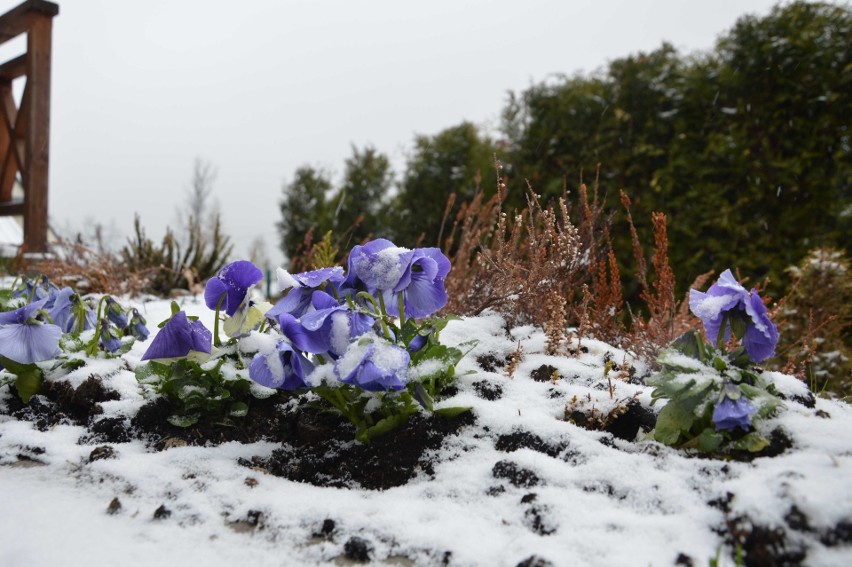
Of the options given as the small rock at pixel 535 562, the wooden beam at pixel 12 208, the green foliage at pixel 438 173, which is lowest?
the small rock at pixel 535 562

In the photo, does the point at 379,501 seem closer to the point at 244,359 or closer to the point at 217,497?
the point at 217,497

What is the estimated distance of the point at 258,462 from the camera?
61.9 inches

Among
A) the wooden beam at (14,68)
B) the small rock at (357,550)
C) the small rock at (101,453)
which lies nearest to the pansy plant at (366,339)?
the small rock at (357,550)

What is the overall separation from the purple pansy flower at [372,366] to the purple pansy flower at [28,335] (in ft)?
3.53

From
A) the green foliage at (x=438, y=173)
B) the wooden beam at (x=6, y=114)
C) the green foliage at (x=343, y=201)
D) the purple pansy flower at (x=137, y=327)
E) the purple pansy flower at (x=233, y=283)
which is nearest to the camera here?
the purple pansy flower at (x=233, y=283)

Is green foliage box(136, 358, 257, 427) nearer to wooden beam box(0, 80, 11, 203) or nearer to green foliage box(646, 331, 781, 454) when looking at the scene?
green foliage box(646, 331, 781, 454)

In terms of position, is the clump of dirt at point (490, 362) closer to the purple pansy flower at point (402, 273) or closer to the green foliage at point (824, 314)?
the purple pansy flower at point (402, 273)

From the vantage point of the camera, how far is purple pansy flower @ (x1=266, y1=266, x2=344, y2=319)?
1.60m

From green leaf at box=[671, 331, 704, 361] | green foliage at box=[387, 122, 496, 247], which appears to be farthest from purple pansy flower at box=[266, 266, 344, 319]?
green foliage at box=[387, 122, 496, 247]

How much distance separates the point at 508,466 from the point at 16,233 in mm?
13040

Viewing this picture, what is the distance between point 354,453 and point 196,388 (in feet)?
1.73

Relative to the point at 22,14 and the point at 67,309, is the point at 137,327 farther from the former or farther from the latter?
the point at 22,14

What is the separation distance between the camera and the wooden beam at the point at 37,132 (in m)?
6.00

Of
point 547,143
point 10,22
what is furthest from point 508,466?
point 10,22
